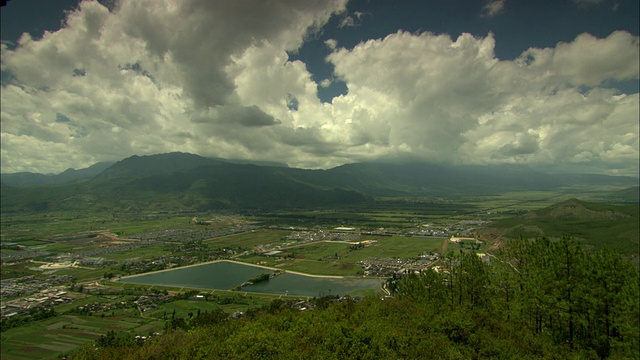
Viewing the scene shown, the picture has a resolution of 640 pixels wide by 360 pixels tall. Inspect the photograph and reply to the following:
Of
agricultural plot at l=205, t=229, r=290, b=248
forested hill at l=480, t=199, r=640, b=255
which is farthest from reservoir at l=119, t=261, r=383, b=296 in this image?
A: forested hill at l=480, t=199, r=640, b=255

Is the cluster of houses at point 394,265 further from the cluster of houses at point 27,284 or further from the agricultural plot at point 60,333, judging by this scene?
the cluster of houses at point 27,284

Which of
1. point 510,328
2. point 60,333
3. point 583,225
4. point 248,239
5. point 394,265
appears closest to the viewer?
point 510,328

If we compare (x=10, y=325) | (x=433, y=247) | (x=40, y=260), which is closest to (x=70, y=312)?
(x=10, y=325)

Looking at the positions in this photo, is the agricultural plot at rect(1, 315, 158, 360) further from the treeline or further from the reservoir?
the treeline

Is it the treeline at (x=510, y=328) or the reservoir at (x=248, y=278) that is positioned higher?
the treeline at (x=510, y=328)

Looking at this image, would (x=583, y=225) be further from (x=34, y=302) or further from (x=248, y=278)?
(x=34, y=302)

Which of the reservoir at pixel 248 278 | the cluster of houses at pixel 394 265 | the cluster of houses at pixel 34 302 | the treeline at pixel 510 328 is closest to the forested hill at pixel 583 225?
the cluster of houses at pixel 394 265

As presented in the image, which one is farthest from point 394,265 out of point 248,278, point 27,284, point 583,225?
point 27,284
